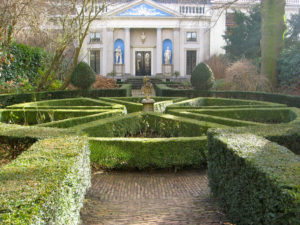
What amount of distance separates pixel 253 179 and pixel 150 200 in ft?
6.72

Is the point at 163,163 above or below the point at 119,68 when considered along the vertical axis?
below

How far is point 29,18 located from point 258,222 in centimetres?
1270

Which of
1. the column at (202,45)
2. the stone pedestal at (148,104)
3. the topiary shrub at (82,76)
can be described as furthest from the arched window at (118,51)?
the stone pedestal at (148,104)

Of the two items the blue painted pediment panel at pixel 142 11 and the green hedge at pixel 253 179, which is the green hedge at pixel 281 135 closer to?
the green hedge at pixel 253 179

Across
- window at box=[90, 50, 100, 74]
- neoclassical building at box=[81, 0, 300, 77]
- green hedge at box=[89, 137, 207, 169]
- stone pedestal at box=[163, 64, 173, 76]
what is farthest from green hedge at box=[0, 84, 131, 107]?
window at box=[90, 50, 100, 74]

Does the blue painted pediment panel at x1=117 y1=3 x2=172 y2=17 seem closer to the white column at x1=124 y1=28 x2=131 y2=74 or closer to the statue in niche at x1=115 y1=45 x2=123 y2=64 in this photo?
the white column at x1=124 y1=28 x2=131 y2=74

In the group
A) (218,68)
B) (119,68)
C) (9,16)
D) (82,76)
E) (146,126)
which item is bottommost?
(146,126)

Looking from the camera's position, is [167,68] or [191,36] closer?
[167,68]

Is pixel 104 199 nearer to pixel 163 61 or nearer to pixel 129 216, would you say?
pixel 129 216

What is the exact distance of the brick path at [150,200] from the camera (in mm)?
3818

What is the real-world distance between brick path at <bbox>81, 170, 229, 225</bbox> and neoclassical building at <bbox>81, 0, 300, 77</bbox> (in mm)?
26298

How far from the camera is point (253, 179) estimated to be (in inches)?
113

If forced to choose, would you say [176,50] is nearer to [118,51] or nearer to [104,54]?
[118,51]

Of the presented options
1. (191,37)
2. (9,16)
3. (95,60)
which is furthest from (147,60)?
(9,16)
